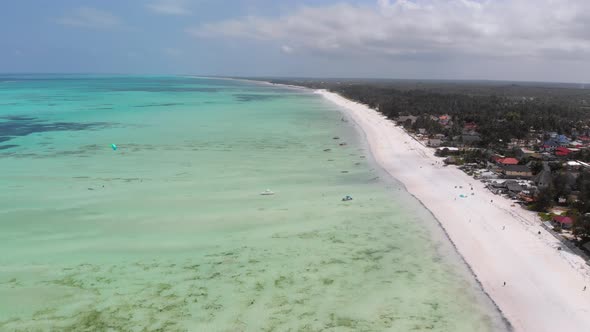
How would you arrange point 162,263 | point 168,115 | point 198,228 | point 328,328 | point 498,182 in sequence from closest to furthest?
point 328,328 < point 162,263 < point 198,228 < point 498,182 < point 168,115

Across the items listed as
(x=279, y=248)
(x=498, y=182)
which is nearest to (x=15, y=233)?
(x=279, y=248)

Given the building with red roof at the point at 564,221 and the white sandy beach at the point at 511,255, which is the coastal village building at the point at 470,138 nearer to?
Result: the white sandy beach at the point at 511,255

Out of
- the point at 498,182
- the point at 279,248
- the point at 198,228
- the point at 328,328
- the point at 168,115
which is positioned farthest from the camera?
the point at 168,115

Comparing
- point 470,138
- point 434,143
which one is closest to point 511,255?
point 434,143

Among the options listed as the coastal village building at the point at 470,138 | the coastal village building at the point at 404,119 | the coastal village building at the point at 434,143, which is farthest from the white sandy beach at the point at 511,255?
the coastal village building at the point at 404,119

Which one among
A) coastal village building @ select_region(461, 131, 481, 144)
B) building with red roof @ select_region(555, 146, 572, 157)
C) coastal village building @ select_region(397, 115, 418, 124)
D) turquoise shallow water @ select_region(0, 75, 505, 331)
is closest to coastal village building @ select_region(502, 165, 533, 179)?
turquoise shallow water @ select_region(0, 75, 505, 331)

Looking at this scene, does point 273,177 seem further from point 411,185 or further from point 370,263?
point 370,263

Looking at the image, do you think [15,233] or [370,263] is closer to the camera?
[370,263]
